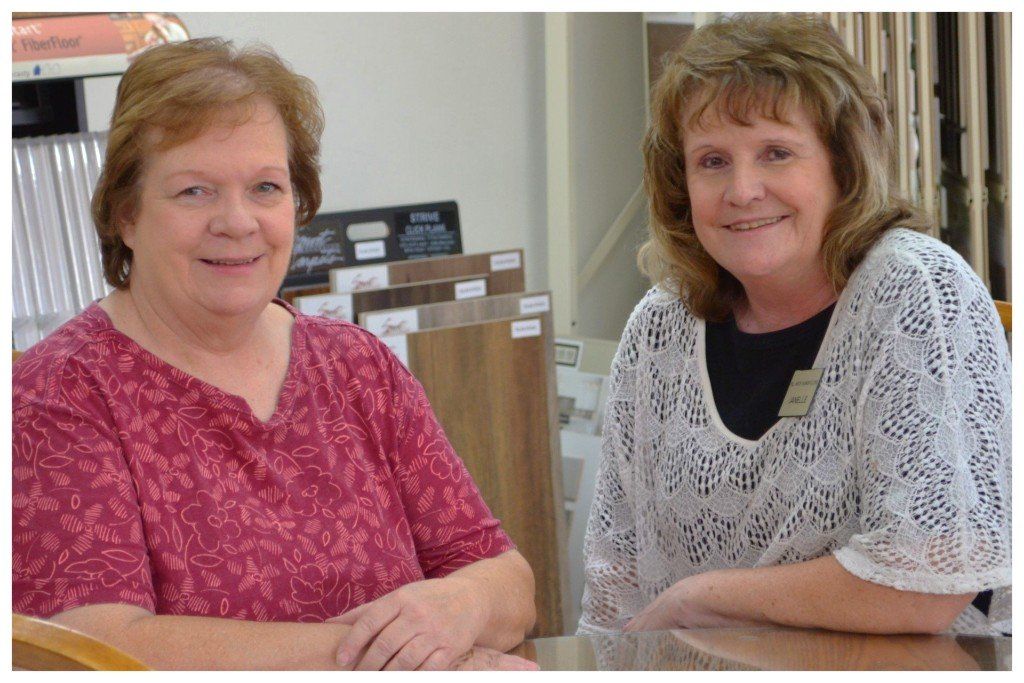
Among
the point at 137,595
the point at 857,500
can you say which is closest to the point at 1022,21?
the point at 857,500

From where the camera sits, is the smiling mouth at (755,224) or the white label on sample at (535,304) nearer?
the smiling mouth at (755,224)

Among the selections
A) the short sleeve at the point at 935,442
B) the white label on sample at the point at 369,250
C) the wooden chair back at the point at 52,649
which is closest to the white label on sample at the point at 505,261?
the white label on sample at the point at 369,250

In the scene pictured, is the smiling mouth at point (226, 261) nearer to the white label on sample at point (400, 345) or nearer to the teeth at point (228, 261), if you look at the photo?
the teeth at point (228, 261)

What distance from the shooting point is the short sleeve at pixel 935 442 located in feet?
Result: 4.89

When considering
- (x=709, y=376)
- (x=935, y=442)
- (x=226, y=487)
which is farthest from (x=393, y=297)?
(x=935, y=442)

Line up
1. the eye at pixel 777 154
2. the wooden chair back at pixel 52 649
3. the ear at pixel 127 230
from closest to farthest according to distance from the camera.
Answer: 1. the wooden chair back at pixel 52 649
2. the ear at pixel 127 230
3. the eye at pixel 777 154

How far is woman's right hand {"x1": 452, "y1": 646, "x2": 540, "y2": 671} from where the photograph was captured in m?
1.41

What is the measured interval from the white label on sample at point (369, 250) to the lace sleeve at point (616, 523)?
1358 millimetres

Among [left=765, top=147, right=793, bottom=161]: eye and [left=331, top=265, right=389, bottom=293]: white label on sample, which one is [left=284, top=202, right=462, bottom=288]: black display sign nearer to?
[left=331, top=265, right=389, bottom=293]: white label on sample

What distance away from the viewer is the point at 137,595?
1390 millimetres

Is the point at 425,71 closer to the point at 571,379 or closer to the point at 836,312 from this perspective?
the point at 571,379

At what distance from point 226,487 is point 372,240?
1.78m

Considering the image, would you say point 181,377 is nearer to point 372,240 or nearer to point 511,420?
point 511,420

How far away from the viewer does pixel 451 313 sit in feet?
9.53
